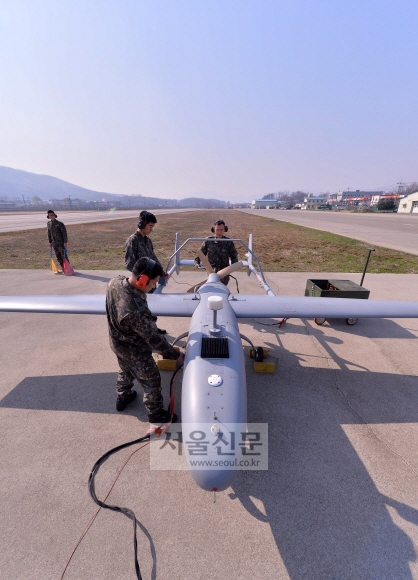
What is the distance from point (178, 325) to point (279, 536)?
19.6ft

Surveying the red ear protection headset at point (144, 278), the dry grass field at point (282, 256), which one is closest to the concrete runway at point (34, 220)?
the dry grass field at point (282, 256)

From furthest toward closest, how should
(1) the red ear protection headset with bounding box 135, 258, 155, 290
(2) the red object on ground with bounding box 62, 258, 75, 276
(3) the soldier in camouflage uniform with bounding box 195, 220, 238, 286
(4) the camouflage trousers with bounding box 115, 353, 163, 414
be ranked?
(2) the red object on ground with bounding box 62, 258, 75, 276, (3) the soldier in camouflage uniform with bounding box 195, 220, 238, 286, (4) the camouflage trousers with bounding box 115, 353, 163, 414, (1) the red ear protection headset with bounding box 135, 258, 155, 290

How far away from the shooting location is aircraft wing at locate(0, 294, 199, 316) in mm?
6093

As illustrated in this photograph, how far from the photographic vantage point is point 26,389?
5.89 m

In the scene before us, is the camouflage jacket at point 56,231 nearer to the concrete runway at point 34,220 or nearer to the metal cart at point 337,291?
the metal cart at point 337,291

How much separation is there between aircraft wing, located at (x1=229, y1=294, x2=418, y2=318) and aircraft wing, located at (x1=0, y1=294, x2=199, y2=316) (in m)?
1.14

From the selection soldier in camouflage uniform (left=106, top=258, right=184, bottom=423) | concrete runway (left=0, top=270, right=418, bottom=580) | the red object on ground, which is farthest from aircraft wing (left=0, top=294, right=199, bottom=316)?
the red object on ground

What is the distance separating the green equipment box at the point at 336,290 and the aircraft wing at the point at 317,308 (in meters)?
2.09

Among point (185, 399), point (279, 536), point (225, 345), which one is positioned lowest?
point (279, 536)

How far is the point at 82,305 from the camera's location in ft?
20.6

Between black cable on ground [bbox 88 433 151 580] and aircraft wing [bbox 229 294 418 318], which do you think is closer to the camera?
black cable on ground [bbox 88 433 151 580]

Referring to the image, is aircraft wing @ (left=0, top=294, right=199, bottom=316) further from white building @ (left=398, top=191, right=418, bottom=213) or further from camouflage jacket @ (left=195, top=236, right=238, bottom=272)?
white building @ (left=398, top=191, right=418, bottom=213)

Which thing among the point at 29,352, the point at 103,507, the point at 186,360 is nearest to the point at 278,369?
the point at 186,360

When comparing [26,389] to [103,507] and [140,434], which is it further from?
[103,507]
